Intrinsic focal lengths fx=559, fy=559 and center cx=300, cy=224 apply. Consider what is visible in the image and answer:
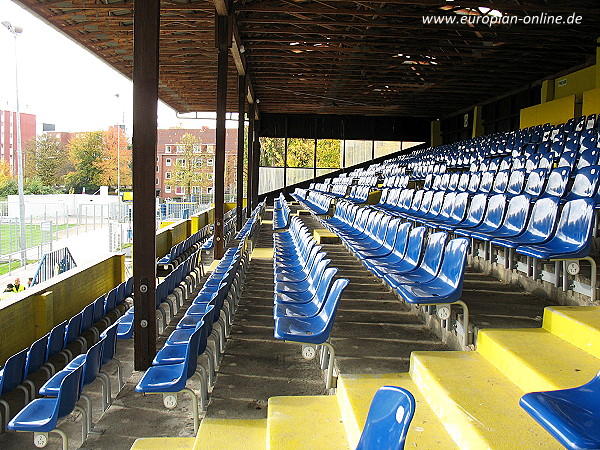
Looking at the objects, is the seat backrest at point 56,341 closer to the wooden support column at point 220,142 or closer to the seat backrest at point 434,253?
the seat backrest at point 434,253

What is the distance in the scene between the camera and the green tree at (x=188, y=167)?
48.8 m

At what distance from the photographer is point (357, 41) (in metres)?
12.0

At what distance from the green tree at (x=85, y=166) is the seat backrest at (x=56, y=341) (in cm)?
5550

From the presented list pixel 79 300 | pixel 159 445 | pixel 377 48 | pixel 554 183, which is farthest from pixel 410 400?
pixel 377 48

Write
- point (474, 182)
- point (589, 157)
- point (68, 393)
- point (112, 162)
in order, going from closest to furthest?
point (68, 393), point (589, 157), point (474, 182), point (112, 162)

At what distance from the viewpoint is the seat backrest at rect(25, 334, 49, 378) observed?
5434 mm

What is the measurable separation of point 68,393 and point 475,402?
2.97 meters

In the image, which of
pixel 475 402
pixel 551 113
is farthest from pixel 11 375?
pixel 551 113

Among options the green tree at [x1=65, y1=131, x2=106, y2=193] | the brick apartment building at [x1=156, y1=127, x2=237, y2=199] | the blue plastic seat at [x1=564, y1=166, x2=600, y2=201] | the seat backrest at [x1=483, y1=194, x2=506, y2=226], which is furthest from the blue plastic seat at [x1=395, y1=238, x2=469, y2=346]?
the green tree at [x1=65, y1=131, x2=106, y2=193]

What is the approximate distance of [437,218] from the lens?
20.3ft

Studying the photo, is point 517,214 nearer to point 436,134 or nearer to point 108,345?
point 108,345

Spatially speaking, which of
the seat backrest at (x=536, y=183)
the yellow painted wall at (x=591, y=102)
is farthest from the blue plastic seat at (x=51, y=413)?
the yellow painted wall at (x=591, y=102)

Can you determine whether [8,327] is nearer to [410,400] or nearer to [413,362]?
[413,362]

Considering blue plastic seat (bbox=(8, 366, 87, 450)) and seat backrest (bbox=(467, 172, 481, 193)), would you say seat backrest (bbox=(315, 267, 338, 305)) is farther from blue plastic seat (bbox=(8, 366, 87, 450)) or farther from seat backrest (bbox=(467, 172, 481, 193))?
seat backrest (bbox=(467, 172, 481, 193))
